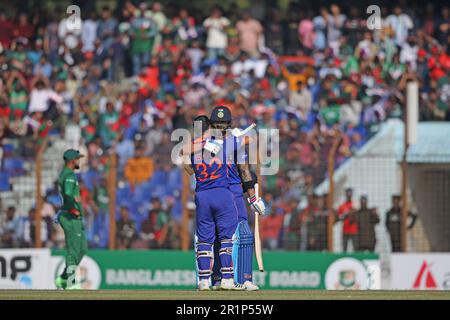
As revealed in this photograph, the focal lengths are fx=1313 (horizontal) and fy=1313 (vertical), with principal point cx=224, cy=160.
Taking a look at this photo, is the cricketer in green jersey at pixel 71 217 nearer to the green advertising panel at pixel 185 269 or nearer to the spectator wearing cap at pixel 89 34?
the green advertising panel at pixel 185 269

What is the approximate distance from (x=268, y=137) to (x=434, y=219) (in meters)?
3.57

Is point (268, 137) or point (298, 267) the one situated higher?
point (268, 137)

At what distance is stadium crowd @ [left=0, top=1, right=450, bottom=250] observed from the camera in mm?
24219

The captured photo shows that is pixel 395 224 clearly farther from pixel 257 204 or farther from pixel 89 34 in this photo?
pixel 89 34

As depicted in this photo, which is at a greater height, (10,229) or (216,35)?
(216,35)

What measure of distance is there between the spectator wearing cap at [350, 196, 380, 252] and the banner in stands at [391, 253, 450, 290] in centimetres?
51

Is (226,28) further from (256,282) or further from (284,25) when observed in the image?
(256,282)

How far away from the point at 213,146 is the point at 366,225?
896 centimetres

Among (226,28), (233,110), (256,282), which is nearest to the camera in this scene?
(256,282)

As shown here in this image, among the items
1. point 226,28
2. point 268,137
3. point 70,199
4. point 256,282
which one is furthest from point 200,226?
point 226,28

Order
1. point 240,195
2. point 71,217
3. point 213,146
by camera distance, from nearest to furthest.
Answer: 1. point 213,146
2. point 240,195
3. point 71,217

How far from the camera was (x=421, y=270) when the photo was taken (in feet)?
78.0

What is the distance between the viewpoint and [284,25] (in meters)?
30.6

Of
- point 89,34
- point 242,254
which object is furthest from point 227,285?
point 89,34
